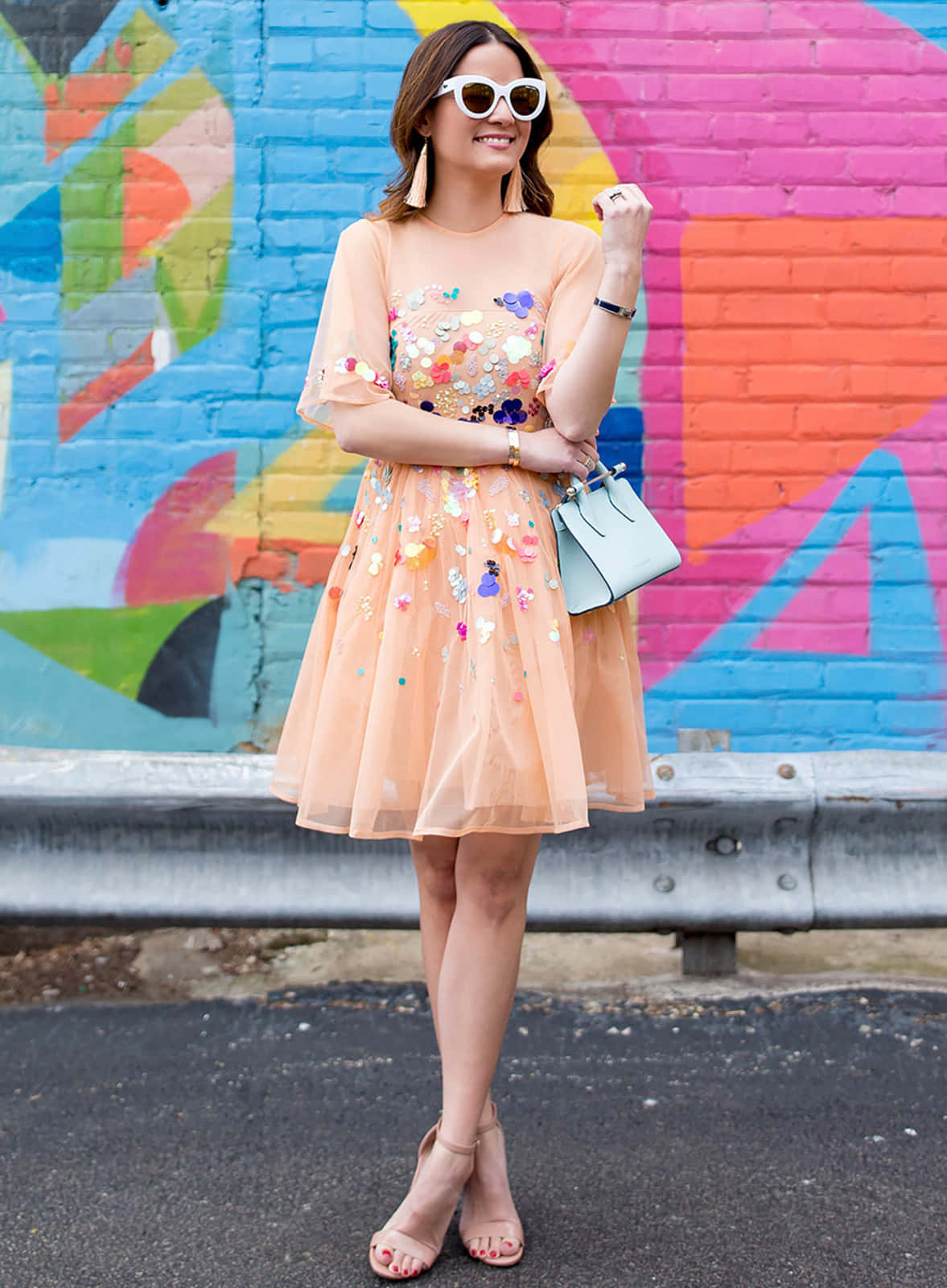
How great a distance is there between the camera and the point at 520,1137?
2.44 meters

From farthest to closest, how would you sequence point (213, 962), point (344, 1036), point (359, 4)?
point (359, 4) < point (213, 962) < point (344, 1036)

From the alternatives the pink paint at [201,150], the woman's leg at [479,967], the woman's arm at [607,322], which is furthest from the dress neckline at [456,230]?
the pink paint at [201,150]

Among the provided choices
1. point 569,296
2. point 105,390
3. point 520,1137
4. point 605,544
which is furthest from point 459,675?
point 105,390

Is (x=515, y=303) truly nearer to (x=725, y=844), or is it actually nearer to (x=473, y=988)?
(x=473, y=988)

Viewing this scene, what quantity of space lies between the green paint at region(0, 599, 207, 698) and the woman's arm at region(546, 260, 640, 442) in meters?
2.22

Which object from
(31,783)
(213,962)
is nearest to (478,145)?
(31,783)

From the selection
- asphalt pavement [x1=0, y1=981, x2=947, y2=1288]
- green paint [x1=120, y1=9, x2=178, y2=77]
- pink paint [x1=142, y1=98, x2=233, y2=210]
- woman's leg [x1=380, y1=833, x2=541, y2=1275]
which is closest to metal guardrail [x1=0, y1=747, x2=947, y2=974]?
asphalt pavement [x1=0, y1=981, x2=947, y2=1288]

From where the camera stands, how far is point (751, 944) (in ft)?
11.7

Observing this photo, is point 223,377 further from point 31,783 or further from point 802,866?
point 802,866

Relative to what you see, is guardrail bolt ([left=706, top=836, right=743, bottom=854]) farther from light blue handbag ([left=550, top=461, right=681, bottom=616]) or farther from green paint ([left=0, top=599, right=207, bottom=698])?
green paint ([left=0, top=599, right=207, bottom=698])

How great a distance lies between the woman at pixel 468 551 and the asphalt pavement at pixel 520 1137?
0.64 feet

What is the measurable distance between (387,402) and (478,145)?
46 cm

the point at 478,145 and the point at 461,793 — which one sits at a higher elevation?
the point at 478,145

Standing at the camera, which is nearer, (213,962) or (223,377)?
(213,962)
